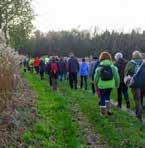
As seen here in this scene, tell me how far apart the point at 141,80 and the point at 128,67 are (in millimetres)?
1592

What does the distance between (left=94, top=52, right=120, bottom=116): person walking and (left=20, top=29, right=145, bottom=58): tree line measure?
149 feet

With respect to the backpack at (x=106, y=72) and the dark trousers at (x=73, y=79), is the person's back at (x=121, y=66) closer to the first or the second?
the backpack at (x=106, y=72)

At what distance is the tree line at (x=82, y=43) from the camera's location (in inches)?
2518

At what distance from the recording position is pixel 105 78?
1434 centimetres

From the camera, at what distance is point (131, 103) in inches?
725

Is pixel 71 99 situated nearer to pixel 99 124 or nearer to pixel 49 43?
pixel 99 124

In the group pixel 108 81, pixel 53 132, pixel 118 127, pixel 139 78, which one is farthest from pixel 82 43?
pixel 53 132

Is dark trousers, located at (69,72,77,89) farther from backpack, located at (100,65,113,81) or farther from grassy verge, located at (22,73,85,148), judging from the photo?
backpack, located at (100,65,113,81)

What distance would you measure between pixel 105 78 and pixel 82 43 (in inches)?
2440

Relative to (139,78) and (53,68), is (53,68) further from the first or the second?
(139,78)

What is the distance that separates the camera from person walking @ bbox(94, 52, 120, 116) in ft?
47.0

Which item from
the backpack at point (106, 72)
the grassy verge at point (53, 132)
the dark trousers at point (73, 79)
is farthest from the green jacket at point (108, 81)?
the dark trousers at point (73, 79)

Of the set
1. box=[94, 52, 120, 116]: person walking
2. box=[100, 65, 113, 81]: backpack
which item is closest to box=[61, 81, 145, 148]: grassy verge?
box=[94, 52, 120, 116]: person walking

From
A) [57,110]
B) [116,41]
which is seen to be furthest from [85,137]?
[116,41]
